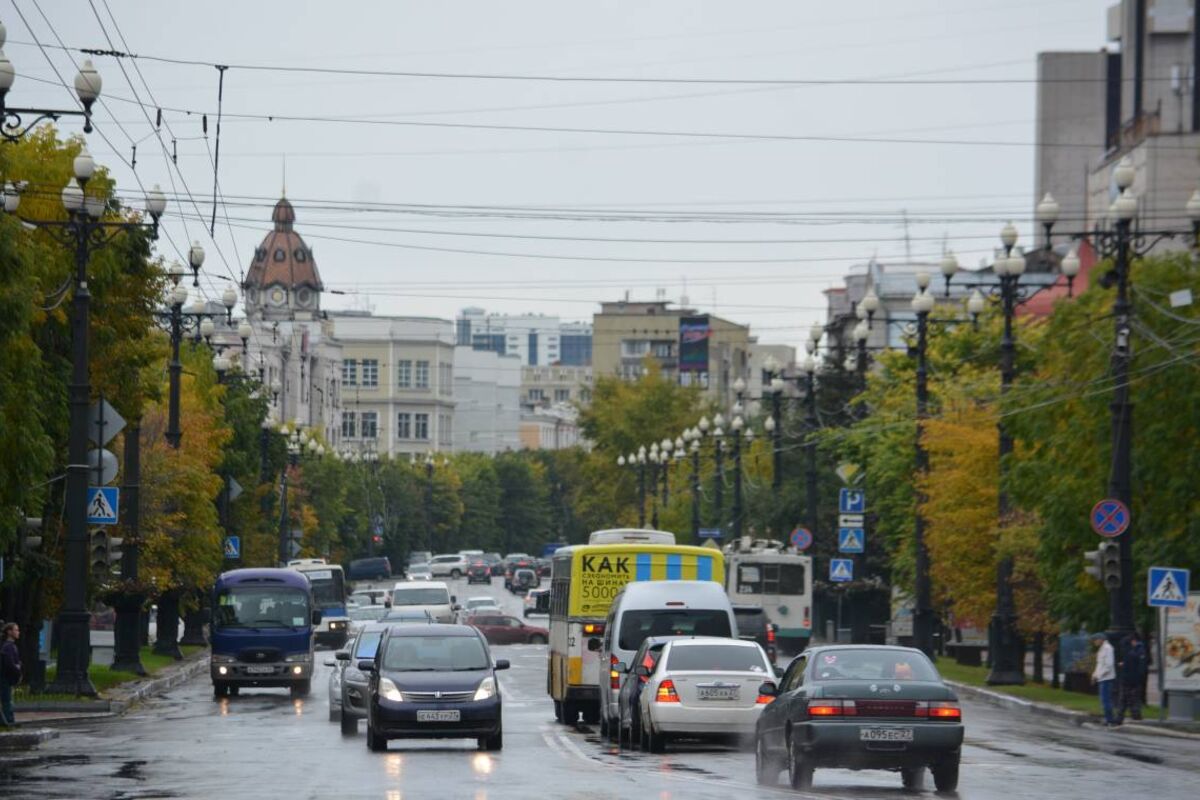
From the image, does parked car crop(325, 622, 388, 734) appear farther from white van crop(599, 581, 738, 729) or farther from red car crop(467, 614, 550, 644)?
red car crop(467, 614, 550, 644)

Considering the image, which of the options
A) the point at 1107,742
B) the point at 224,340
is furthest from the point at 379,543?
the point at 1107,742

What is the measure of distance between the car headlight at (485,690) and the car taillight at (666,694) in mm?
2616

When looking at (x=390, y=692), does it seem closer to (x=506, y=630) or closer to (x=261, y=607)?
(x=261, y=607)

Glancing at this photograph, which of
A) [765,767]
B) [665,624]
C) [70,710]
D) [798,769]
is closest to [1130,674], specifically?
[665,624]

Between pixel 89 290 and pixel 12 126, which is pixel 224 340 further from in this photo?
pixel 12 126

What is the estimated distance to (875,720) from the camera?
2275 cm

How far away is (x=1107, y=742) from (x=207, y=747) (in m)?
12.8

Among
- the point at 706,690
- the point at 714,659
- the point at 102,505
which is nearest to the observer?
the point at 706,690

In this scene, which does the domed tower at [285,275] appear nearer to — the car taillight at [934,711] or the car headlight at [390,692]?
the car headlight at [390,692]

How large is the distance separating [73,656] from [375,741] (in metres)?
12.0

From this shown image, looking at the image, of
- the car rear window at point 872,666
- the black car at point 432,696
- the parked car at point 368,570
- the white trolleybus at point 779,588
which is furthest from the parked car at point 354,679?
the parked car at point 368,570

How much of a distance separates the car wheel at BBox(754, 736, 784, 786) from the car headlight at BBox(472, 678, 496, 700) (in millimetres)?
5476

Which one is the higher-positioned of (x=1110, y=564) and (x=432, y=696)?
(x=1110, y=564)

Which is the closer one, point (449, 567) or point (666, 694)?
point (666, 694)
